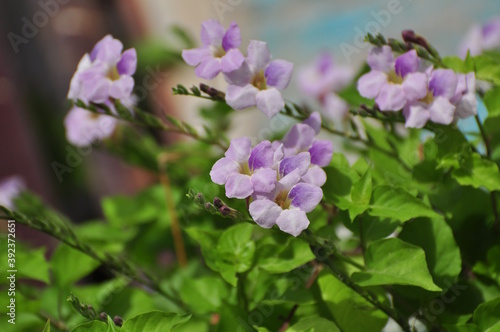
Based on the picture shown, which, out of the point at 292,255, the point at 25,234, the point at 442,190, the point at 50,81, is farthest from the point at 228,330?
the point at 50,81

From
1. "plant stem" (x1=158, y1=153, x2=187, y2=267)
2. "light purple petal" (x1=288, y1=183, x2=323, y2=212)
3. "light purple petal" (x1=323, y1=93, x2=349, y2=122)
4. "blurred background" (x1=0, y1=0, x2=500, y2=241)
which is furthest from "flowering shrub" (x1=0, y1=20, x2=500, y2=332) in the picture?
"blurred background" (x1=0, y1=0, x2=500, y2=241)

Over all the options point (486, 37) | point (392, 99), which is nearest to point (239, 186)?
point (392, 99)

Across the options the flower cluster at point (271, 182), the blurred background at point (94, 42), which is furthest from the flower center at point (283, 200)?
the blurred background at point (94, 42)

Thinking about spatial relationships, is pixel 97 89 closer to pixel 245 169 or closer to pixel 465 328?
pixel 245 169

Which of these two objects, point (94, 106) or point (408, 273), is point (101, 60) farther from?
point (408, 273)

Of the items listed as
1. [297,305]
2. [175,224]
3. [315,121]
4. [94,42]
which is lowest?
[94,42]

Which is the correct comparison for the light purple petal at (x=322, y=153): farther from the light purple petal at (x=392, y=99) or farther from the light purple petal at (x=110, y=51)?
the light purple petal at (x=110, y=51)
